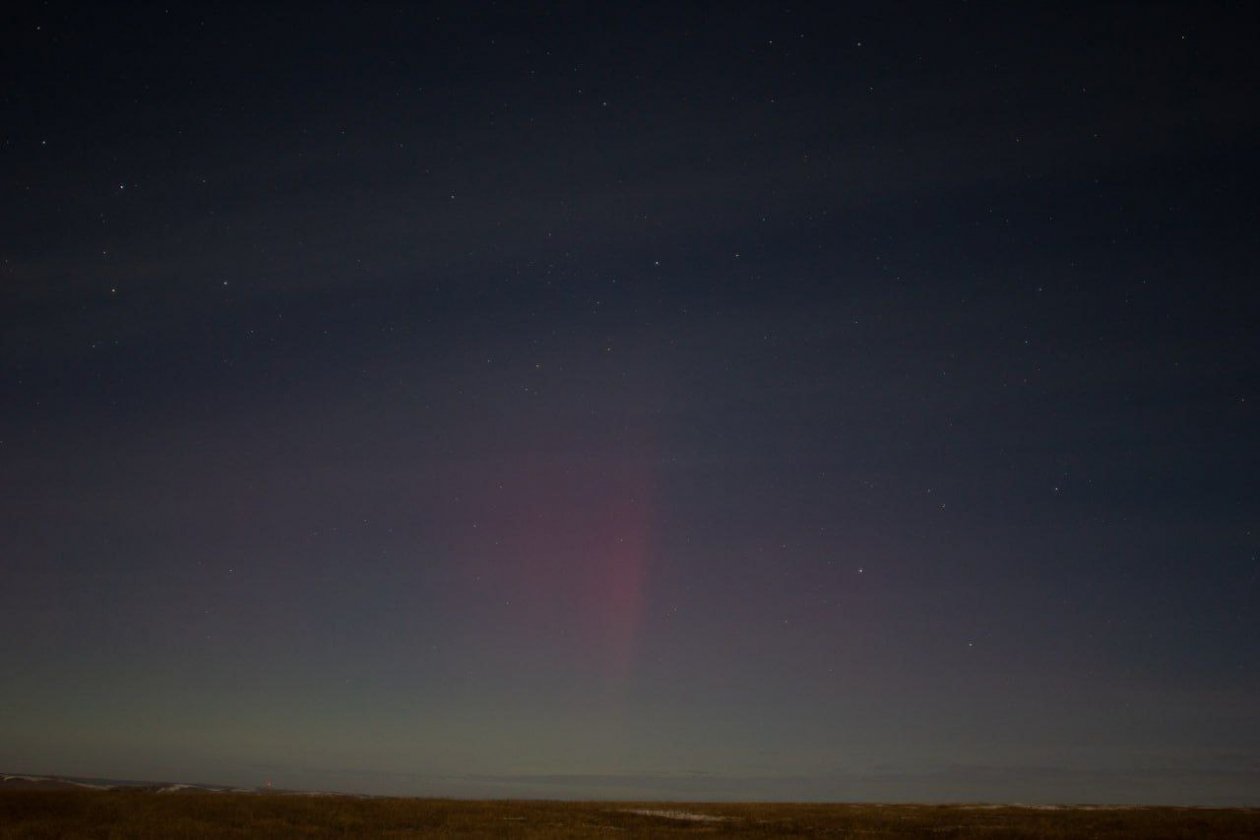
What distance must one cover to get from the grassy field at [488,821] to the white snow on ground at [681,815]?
0.19 feet

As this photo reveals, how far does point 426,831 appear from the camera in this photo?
34.2m

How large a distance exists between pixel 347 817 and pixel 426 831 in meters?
4.12

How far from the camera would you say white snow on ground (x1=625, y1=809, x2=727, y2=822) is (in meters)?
42.6

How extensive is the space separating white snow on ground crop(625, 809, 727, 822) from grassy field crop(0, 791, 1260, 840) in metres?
0.06

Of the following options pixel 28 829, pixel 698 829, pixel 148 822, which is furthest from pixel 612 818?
pixel 28 829

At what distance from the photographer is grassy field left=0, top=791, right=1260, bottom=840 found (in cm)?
3247

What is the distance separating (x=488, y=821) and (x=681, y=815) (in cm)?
1053

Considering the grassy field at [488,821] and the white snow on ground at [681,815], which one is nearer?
the grassy field at [488,821]

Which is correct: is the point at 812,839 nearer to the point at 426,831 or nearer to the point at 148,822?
the point at 426,831

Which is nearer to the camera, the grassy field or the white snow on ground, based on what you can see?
the grassy field

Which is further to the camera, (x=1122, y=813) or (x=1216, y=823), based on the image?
(x=1122, y=813)

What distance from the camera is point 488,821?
37.8 m

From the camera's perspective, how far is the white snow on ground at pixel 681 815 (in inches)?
1678

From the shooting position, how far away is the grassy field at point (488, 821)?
32.5 m
